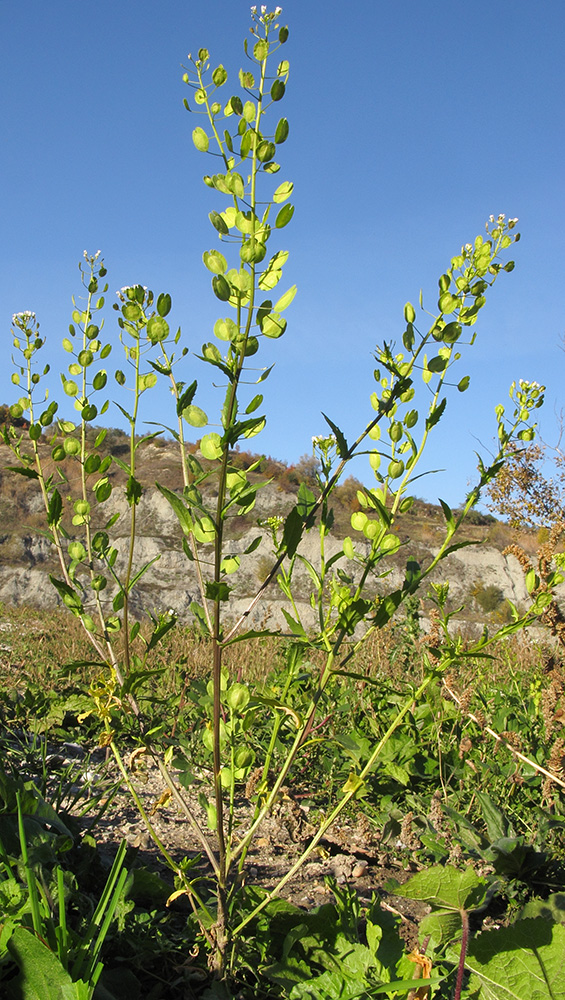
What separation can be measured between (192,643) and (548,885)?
3048 millimetres

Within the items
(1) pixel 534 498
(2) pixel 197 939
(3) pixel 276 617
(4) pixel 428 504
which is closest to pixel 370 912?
(2) pixel 197 939

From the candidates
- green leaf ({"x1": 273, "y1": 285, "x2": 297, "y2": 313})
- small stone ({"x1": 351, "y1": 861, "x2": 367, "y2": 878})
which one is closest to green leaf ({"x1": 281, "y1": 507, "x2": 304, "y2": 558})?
green leaf ({"x1": 273, "y1": 285, "x2": 297, "y2": 313})

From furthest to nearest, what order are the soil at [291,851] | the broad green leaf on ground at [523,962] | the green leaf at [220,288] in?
1. the soil at [291,851]
2. the broad green leaf on ground at [523,962]
3. the green leaf at [220,288]

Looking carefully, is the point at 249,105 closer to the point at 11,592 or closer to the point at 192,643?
the point at 192,643

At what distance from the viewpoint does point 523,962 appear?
117 cm

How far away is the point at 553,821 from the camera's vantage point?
1882mm

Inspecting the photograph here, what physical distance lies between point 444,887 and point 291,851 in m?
1.02

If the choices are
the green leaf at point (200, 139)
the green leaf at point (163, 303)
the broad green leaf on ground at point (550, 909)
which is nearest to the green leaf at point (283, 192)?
the green leaf at point (200, 139)

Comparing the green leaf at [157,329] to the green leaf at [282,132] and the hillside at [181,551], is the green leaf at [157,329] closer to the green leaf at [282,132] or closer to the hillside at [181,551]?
the green leaf at [282,132]

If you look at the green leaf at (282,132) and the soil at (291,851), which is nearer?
the green leaf at (282,132)

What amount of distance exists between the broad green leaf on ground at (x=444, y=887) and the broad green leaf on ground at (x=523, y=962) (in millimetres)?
82

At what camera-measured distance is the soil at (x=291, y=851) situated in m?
1.78

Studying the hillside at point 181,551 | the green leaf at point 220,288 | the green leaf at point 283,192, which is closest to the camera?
the green leaf at point 220,288

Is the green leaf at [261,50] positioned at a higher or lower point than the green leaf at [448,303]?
higher
